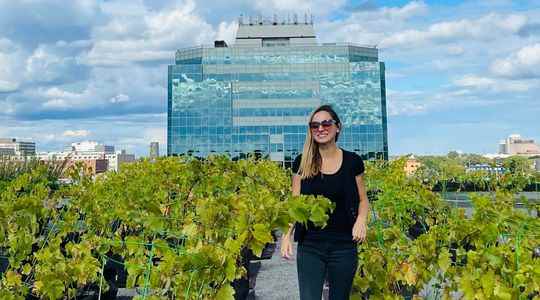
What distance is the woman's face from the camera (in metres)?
3.14

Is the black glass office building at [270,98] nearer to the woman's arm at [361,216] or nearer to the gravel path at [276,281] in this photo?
the gravel path at [276,281]

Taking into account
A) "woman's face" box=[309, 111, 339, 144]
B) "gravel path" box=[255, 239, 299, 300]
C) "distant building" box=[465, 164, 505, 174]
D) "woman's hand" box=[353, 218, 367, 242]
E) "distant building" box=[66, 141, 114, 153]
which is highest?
"distant building" box=[66, 141, 114, 153]

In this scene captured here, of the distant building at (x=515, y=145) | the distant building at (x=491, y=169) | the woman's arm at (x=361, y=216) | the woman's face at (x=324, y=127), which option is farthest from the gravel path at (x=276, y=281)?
the distant building at (x=515, y=145)

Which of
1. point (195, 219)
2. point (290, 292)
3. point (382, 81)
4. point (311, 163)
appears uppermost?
point (382, 81)

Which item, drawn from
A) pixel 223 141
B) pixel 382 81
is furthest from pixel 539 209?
pixel 382 81

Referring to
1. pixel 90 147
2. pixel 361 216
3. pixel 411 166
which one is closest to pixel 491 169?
pixel 411 166

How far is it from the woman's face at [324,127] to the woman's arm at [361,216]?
11.4 inches

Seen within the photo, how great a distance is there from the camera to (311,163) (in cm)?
317

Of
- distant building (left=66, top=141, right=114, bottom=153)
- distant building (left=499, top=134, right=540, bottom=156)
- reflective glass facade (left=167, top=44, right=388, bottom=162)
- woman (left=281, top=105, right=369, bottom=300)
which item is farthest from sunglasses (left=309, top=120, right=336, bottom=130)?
distant building (left=66, top=141, right=114, bottom=153)

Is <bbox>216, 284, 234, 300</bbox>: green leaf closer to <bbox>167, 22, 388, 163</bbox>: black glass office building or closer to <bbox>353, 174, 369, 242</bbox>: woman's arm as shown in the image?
<bbox>353, 174, 369, 242</bbox>: woman's arm

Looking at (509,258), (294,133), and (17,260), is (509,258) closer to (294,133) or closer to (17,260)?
(17,260)

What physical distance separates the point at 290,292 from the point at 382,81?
5105cm

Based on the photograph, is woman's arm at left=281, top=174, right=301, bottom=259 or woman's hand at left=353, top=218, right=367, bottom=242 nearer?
woman's hand at left=353, top=218, right=367, bottom=242

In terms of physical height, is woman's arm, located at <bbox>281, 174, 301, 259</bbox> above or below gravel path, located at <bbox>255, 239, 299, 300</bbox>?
above
